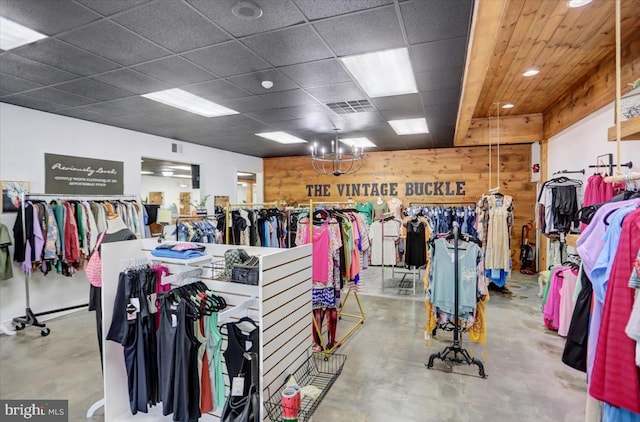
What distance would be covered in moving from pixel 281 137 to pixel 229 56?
3.72 meters

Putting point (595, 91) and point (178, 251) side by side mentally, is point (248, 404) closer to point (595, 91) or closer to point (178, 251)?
point (178, 251)

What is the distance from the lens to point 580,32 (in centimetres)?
318

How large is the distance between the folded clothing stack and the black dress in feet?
12.0

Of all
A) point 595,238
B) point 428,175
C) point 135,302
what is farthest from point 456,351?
point 428,175

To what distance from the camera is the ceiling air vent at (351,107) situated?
4.38 meters

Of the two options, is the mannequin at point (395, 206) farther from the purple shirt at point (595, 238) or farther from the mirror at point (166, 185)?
the mirror at point (166, 185)

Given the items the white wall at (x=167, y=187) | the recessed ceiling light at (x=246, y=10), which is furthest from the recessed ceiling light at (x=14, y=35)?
the white wall at (x=167, y=187)

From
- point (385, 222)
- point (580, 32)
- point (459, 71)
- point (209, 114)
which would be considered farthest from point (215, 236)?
point (580, 32)

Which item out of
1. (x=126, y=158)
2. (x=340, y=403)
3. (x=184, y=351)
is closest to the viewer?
(x=184, y=351)

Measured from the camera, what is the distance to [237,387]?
1928 mm

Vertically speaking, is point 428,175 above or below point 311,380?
above

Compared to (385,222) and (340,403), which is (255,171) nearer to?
(385,222)

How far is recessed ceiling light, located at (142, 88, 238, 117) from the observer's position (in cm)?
407

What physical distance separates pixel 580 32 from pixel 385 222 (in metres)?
3.70
